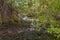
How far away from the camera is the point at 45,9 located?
636 cm

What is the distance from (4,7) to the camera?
7879mm

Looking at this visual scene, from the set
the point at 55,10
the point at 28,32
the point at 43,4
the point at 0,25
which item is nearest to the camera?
the point at 55,10

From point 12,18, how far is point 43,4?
187 centimetres

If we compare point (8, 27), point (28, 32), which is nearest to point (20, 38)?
point (28, 32)

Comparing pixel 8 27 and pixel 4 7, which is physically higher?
pixel 4 7

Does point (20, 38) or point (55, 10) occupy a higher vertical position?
point (55, 10)

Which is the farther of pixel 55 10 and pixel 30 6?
pixel 30 6

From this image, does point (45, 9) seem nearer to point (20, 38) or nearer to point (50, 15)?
point (50, 15)

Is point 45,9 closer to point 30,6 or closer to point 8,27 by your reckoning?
point 30,6

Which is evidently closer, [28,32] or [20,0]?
[28,32]

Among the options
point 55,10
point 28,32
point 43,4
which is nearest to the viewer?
point 55,10

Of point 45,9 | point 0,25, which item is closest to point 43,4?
point 45,9

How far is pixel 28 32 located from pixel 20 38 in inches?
21.5

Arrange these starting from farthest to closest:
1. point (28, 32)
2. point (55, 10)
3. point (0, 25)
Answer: point (0, 25) → point (28, 32) → point (55, 10)
